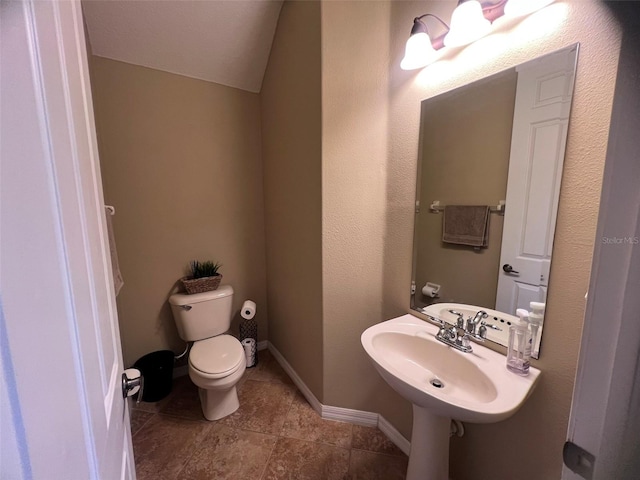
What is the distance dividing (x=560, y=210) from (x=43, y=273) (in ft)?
4.14

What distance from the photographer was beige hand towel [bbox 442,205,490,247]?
43.8 inches

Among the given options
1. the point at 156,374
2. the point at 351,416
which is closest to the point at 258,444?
the point at 351,416

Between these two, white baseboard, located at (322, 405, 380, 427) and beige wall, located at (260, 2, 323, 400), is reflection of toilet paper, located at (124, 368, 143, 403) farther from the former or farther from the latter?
white baseboard, located at (322, 405, 380, 427)

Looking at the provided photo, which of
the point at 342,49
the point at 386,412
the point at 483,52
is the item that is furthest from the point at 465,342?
the point at 342,49

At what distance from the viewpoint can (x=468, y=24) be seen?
37.9 inches

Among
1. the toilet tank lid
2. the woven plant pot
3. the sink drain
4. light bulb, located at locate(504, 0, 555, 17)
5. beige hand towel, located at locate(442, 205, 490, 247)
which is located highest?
light bulb, located at locate(504, 0, 555, 17)

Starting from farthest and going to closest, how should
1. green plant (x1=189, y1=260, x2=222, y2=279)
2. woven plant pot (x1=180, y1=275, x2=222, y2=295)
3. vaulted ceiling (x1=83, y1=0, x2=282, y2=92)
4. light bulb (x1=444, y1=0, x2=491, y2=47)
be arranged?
1. green plant (x1=189, y1=260, x2=222, y2=279)
2. woven plant pot (x1=180, y1=275, x2=222, y2=295)
3. vaulted ceiling (x1=83, y1=0, x2=282, y2=92)
4. light bulb (x1=444, y1=0, x2=491, y2=47)

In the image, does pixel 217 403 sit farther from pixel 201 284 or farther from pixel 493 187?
pixel 493 187

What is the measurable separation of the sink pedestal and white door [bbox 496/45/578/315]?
545 mm

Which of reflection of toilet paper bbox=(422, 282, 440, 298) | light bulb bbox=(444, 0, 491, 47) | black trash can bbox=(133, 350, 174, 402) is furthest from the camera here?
black trash can bbox=(133, 350, 174, 402)

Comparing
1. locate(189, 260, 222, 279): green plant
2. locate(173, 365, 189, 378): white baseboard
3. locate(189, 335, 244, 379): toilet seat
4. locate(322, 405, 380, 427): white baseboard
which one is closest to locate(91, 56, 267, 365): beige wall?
locate(189, 260, 222, 279): green plant

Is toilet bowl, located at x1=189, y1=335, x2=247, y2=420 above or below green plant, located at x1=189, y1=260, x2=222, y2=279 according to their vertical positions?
below

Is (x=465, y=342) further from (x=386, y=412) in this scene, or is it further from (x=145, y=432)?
(x=145, y=432)

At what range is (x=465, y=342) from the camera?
43.3 inches
